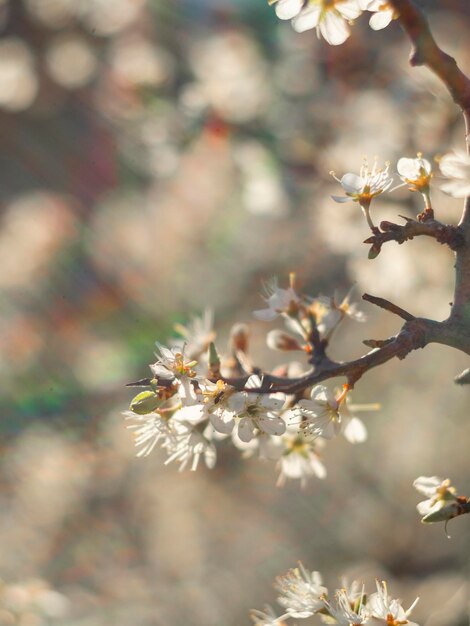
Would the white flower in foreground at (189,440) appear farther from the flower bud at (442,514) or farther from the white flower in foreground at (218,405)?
the flower bud at (442,514)

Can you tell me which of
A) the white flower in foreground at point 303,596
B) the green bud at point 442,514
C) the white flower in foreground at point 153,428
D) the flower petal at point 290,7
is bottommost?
the white flower in foreground at point 303,596

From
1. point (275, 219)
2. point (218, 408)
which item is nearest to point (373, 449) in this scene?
point (275, 219)

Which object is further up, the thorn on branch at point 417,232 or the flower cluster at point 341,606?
the thorn on branch at point 417,232

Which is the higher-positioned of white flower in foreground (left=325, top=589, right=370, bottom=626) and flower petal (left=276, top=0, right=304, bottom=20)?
flower petal (left=276, top=0, right=304, bottom=20)

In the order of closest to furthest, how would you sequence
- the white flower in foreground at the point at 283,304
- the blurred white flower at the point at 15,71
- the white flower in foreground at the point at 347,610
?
the white flower in foreground at the point at 347,610 < the white flower in foreground at the point at 283,304 < the blurred white flower at the point at 15,71

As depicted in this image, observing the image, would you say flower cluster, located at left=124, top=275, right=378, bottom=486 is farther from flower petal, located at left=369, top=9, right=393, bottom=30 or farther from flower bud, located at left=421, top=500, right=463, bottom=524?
flower petal, located at left=369, top=9, right=393, bottom=30

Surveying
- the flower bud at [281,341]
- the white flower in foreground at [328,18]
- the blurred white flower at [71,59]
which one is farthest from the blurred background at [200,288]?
the white flower in foreground at [328,18]

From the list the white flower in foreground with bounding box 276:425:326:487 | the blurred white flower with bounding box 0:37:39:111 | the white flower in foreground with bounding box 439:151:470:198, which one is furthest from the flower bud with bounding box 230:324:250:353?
the blurred white flower with bounding box 0:37:39:111

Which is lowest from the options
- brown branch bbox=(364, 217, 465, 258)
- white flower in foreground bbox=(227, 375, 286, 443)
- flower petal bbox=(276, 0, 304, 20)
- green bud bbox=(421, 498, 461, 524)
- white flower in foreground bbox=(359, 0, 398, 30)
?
green bud bbox=(421, 498, 461, 524)
